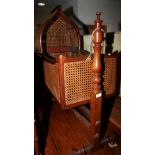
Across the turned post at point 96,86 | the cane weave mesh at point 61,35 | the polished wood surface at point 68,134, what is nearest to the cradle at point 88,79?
the turned post at point 96,86

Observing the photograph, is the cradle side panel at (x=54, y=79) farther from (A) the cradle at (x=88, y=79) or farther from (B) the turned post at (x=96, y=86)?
(B) the turned post at (x=96, y=86)

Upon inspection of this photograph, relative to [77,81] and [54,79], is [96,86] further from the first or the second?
[54,79]

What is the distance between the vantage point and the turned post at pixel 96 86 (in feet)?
3.22

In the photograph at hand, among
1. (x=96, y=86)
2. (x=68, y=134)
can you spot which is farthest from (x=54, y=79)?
(x=68, y=134)

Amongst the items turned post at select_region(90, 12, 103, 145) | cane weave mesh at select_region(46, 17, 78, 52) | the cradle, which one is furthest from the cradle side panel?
cane weave mesh at select_region(46, 17, 78, 52)

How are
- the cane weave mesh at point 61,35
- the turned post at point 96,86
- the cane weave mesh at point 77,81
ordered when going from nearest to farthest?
1. the turned post at point 96,86
2. the cane weave mesh at point 77,81
3. the cane weave mesh at point 61,35

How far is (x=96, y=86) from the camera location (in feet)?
3.46

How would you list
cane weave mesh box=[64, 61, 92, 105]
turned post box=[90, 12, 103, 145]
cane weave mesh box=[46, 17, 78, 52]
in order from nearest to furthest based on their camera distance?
turned post box=[90, 12, 103, 145]
cane weave mesh box=[64, 61, 92, 105]
cane weave mesh box=[46, 17, 78, 52]

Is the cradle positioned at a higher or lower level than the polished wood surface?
higher

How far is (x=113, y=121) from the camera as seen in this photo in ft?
4.87

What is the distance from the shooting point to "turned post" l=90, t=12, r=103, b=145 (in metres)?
0.98

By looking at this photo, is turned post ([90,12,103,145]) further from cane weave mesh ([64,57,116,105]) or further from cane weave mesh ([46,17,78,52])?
cane weave mesh ([46,17,78,52])

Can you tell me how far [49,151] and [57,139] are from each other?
144 millimetres
